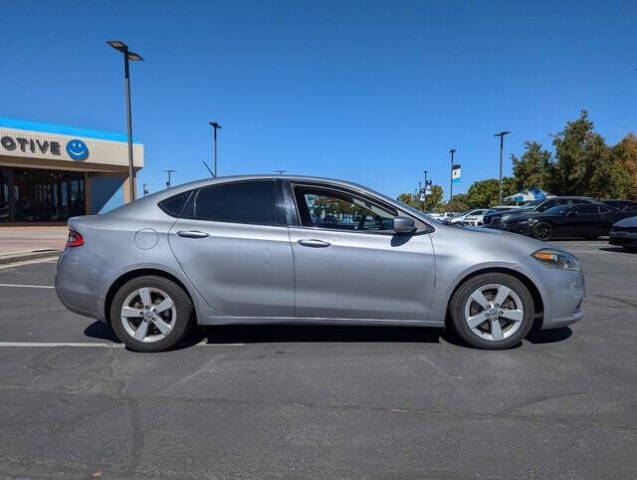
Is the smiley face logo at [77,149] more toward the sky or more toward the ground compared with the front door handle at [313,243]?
more toward the sky

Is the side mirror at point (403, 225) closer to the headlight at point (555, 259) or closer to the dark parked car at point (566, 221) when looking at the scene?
the headlight at point (555, 259)

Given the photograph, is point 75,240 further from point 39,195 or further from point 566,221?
point 39,195

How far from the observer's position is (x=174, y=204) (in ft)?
14.0

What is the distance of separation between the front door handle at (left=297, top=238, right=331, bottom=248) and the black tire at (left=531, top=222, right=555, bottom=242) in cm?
1358

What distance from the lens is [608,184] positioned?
3134 centimetres

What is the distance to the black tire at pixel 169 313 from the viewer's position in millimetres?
4070

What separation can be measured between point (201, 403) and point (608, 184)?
3515 centimetres

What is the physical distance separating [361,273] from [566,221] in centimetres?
1430

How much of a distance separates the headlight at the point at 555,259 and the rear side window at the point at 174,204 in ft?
10.5

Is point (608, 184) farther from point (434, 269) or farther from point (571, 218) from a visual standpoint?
point (434, 269)

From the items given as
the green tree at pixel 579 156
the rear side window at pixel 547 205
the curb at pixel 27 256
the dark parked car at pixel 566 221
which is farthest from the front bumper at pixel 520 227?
the green tree at pixel 579 156

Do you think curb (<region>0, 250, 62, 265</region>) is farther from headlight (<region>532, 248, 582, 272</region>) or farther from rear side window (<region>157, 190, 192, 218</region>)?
headlight (<region>532, 248, 582, 272</region>)

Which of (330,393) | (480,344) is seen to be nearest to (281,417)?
(330,393)

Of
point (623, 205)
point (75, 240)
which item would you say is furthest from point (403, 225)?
point (623, 205)
